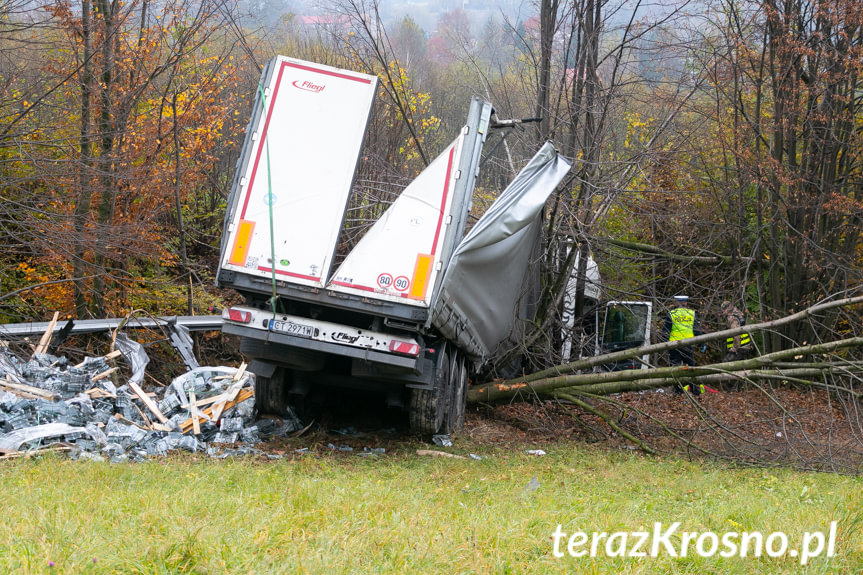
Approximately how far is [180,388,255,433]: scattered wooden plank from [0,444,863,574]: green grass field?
127cm

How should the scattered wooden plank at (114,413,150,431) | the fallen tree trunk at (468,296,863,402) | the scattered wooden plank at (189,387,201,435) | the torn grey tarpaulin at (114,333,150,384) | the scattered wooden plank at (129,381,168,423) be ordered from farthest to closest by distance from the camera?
the torn grey tarpaulin at (114,333,150,384) < the fallen tree trunk at (468,296,863,402) < the scattered wooden plank at (129,381,168,423) < the scattered wooden plank at (189,387,201,435) < the scattered wooden plank at (114,413,150,431)

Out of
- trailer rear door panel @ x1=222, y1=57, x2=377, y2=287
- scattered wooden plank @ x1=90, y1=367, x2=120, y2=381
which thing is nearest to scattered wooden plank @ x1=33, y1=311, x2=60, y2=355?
scattered wooden plank @ x1=90, y1=367, x2=120, y2=381

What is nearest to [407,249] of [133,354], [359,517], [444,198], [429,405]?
[444,198]

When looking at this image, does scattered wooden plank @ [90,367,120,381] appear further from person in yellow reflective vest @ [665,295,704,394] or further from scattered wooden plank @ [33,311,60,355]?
person in yellow reflective vest @ [665,295,704,394]

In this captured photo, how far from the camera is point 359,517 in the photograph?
187 inches

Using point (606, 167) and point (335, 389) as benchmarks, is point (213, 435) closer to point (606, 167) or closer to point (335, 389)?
point (335, 389)

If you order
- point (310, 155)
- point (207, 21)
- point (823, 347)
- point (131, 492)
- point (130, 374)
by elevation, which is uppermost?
point (207, 21)

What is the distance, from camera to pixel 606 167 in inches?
531

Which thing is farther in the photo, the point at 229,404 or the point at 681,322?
the point at 681,322

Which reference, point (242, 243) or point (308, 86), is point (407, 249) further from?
point (308, 86)

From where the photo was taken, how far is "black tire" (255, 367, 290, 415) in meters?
9.59

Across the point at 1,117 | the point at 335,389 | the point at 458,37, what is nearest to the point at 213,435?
the point at 335,389

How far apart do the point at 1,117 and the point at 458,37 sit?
8475 mm

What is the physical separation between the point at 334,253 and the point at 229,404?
2600 mm
